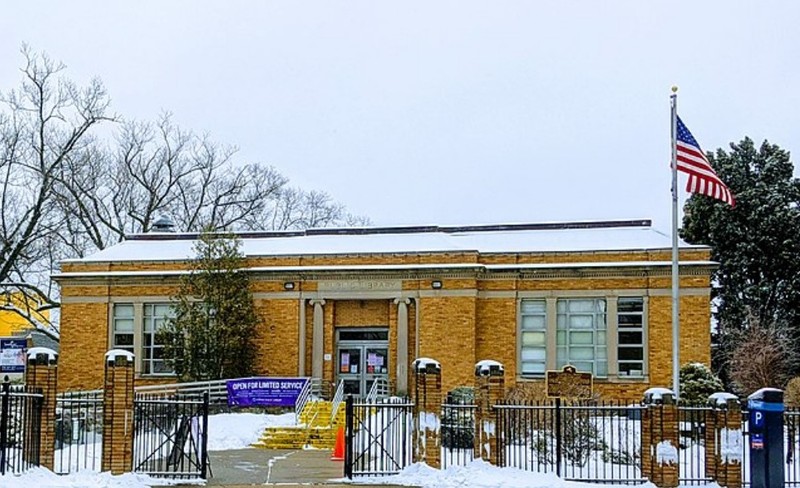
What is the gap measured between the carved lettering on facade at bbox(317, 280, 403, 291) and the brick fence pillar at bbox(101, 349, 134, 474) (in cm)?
1994

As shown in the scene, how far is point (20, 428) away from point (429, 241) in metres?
23.6

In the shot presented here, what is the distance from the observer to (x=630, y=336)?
3816 cm

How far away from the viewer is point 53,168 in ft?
166

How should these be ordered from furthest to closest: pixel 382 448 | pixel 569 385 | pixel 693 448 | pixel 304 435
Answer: pixel 569 385, pixel 304 435, pixel 693 448, pixel 382 448

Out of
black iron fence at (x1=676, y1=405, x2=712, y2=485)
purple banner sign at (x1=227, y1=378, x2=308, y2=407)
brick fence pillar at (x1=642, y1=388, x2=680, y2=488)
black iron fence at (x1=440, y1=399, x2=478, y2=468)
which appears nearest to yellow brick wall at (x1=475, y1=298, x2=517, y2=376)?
purple banner sign at (x1=227, y1=378, x2=308, y2=407)

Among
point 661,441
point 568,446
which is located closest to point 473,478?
point 568,446

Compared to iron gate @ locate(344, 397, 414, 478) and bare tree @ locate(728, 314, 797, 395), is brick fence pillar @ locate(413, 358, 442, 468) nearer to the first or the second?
iron gate @ locate(344, 397, 414, 478)

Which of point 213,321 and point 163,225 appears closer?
point 213,321

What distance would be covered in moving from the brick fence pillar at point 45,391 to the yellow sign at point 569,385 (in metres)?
15.3

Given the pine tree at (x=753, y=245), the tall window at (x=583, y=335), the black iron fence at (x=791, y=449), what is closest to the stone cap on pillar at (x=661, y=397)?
the black iron fence at (x=791, y=449)

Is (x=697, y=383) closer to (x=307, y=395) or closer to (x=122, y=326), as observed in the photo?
(x=307, y=395)

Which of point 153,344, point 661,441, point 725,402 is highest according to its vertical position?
point 153,344

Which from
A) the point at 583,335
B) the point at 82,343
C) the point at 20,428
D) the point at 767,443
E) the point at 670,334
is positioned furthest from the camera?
the point at 82,343

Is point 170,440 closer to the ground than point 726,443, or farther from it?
closer to the ground
